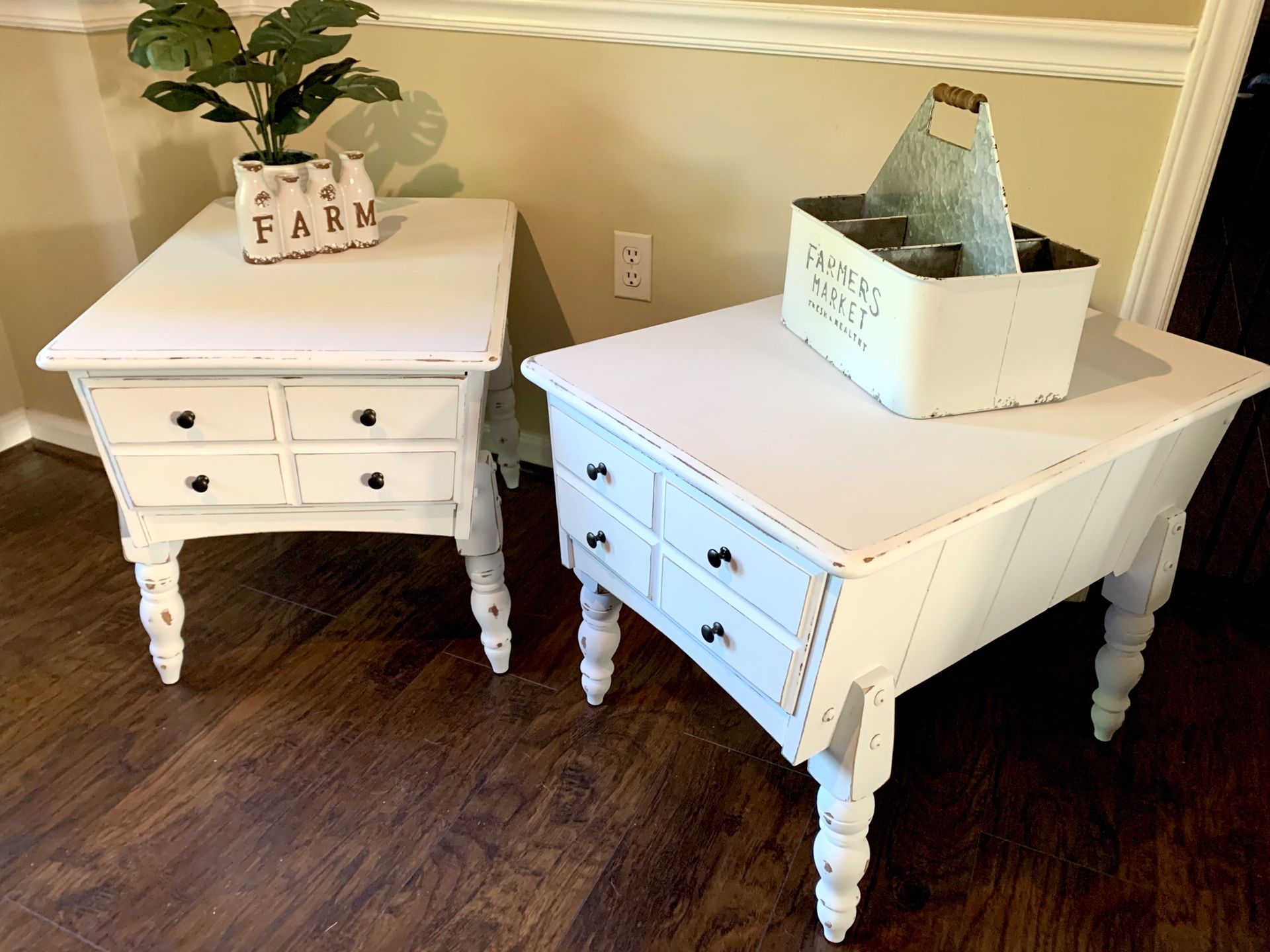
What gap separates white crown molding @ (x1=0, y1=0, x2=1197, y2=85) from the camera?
49.8 inches

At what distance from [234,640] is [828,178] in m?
1.22

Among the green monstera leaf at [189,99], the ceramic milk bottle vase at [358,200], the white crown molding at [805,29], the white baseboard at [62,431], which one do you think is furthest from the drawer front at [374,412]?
the white baseboard at [62,431]

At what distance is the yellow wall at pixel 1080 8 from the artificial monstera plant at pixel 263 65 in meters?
0.78

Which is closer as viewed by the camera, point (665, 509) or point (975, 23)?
point (665, 509)

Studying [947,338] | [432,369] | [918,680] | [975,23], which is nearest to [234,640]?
[432,369]

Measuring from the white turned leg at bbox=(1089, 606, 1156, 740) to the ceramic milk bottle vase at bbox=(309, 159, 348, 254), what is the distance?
1.23 meters

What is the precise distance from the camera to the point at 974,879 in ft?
3.97

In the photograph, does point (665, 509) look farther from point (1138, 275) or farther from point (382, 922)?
point (1138, 275)

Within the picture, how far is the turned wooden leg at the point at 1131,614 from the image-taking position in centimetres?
121

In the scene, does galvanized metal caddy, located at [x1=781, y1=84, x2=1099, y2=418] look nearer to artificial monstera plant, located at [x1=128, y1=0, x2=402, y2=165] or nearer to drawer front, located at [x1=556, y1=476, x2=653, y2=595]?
drawer front, located at [x1=556, y1=476, x2=653, y2=595]

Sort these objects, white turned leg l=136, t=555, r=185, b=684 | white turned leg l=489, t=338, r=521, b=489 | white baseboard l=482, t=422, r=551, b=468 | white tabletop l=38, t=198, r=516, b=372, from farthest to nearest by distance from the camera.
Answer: white baseboard l=482, t=422, r=551, b=468 < white turned leg l=489, t=338, r=521, b=489 < white turned leg l=136, t=555, r=185, b=684 < white tabletop l=38, t=198, r=516, b=372

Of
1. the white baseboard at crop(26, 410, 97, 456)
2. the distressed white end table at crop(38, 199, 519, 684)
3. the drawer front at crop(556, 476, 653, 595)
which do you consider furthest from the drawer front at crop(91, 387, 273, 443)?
the white baseboard at crop(26, 410, 97, 456)

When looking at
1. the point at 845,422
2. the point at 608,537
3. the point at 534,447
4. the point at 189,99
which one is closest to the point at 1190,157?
the point at 845,422

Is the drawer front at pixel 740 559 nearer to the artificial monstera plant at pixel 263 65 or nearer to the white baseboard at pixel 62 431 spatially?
the artificial monstera plant at pixel 263 65
